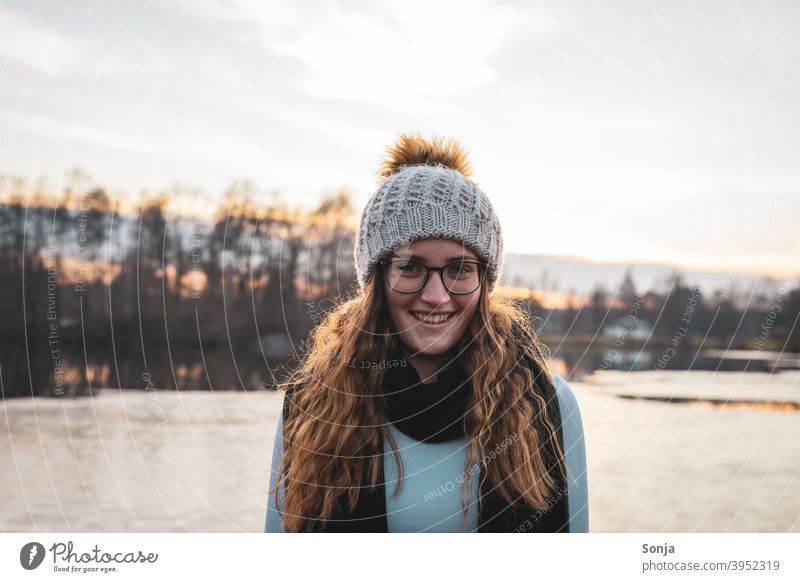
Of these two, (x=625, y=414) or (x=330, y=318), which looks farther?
(x=625, y=414)

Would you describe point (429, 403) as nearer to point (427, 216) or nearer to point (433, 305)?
point (433, 305)

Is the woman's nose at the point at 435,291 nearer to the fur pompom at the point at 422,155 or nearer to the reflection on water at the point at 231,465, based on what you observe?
the fur pompom at the point at 422,155

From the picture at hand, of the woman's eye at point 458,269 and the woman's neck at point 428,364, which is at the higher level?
the woman's eye at point 458,269

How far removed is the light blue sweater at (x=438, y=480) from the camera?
2.24 m

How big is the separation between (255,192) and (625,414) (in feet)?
37.7

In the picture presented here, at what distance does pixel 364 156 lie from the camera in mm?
3129

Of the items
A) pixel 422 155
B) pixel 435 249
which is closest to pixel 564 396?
pixel 435 249

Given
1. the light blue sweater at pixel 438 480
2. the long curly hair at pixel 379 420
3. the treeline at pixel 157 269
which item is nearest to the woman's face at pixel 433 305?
the long curly hair at pixel 379 420

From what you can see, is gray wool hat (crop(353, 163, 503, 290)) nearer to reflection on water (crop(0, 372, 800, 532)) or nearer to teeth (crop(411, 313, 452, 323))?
teeth (crop(411, 313, 452, 323))

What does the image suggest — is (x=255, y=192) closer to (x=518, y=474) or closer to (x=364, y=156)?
(x=364, y=156)

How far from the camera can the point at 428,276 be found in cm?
220

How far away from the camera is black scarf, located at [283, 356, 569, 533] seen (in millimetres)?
2285

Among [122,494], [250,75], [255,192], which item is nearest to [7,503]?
[122,494]

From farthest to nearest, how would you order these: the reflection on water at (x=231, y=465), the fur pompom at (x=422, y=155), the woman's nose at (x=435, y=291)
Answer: the reflection on water at (x=231, y=465)
the fur pompom at (x=422, y=155)
the woman's nose at (x=435, y=291)
